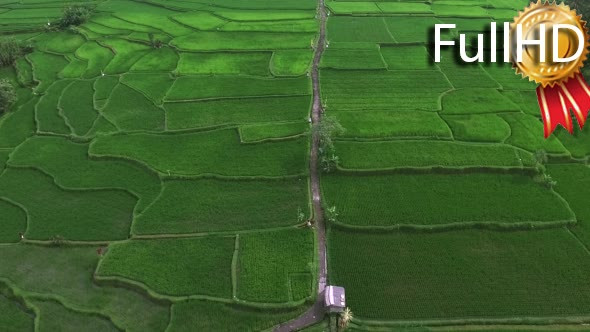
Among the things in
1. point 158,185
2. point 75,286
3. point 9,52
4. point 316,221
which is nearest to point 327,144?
point 316,221

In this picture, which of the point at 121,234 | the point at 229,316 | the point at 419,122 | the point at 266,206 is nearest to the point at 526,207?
the point at 419,122

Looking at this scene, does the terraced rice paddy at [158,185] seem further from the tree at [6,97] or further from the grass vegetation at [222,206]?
the tree at [6,97]

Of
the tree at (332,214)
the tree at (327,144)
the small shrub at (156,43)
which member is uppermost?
the small shrub at (156,43)

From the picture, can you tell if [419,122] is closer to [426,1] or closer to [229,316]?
[229,316]

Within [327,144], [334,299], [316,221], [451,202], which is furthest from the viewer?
[327,144]

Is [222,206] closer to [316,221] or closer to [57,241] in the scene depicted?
[316,221]

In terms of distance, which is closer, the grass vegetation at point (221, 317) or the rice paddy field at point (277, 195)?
the grass vegetation at point (221, 317)

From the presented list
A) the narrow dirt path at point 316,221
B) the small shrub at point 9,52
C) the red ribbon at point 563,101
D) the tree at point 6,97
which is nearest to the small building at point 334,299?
the narrow dirt path at point 316,221
